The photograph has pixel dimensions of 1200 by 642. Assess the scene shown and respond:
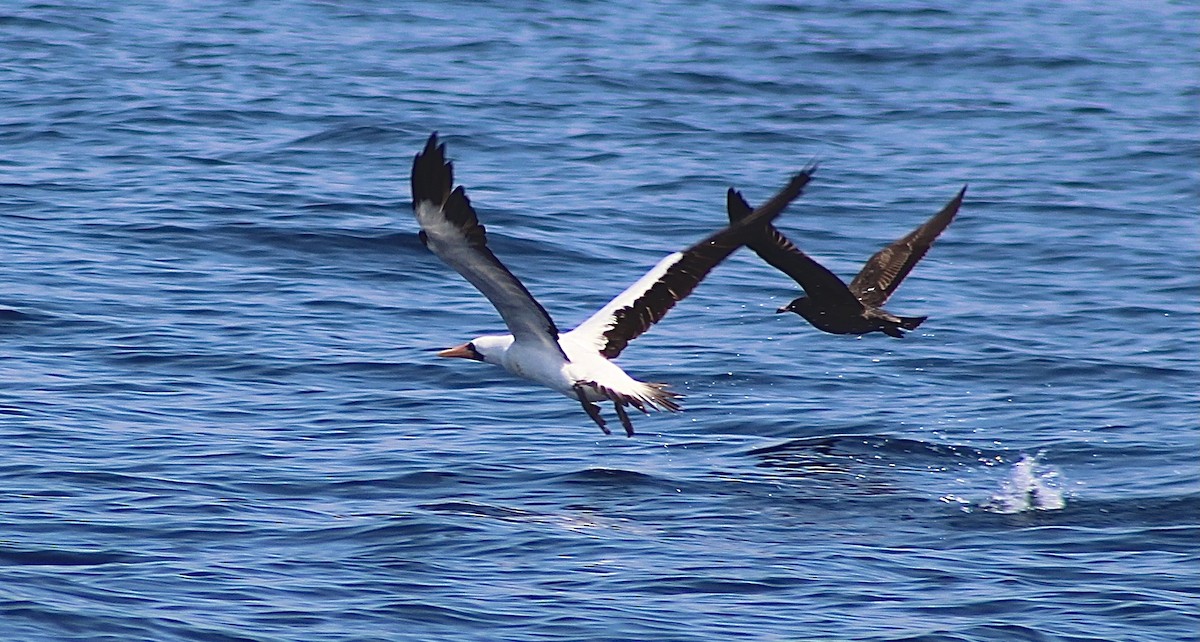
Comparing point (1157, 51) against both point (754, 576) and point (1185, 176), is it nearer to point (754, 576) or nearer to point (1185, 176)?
point (1185, 176)

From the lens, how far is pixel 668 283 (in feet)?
29.8

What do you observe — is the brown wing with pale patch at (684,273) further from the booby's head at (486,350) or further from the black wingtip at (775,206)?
the booby's head at (486,350)

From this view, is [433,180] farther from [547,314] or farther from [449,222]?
[547,314]

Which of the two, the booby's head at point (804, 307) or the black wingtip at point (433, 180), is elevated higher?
the black wingtip at point (433, 180)

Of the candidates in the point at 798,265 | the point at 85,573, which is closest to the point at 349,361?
the point at 798,265

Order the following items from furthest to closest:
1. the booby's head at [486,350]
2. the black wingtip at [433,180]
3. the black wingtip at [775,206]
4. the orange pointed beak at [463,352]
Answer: the orange pointed beak at [463,352] → the booby's head at [486,350] → the black wingtip at [775,206] → the black wingtip at [433,180]

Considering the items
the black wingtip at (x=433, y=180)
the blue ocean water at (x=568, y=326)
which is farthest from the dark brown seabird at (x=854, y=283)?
the black wingtip at (x=433, y=180)

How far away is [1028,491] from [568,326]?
11.9ft

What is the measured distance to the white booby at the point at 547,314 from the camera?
26.9 ft

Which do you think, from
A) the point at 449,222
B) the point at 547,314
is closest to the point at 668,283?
the point at 547,314

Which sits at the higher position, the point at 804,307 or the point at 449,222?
the point at 449,222

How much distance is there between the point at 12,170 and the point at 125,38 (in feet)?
20.5

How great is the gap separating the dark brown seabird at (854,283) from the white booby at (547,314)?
1429 millimetres

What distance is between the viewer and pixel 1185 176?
1859 centimetres
